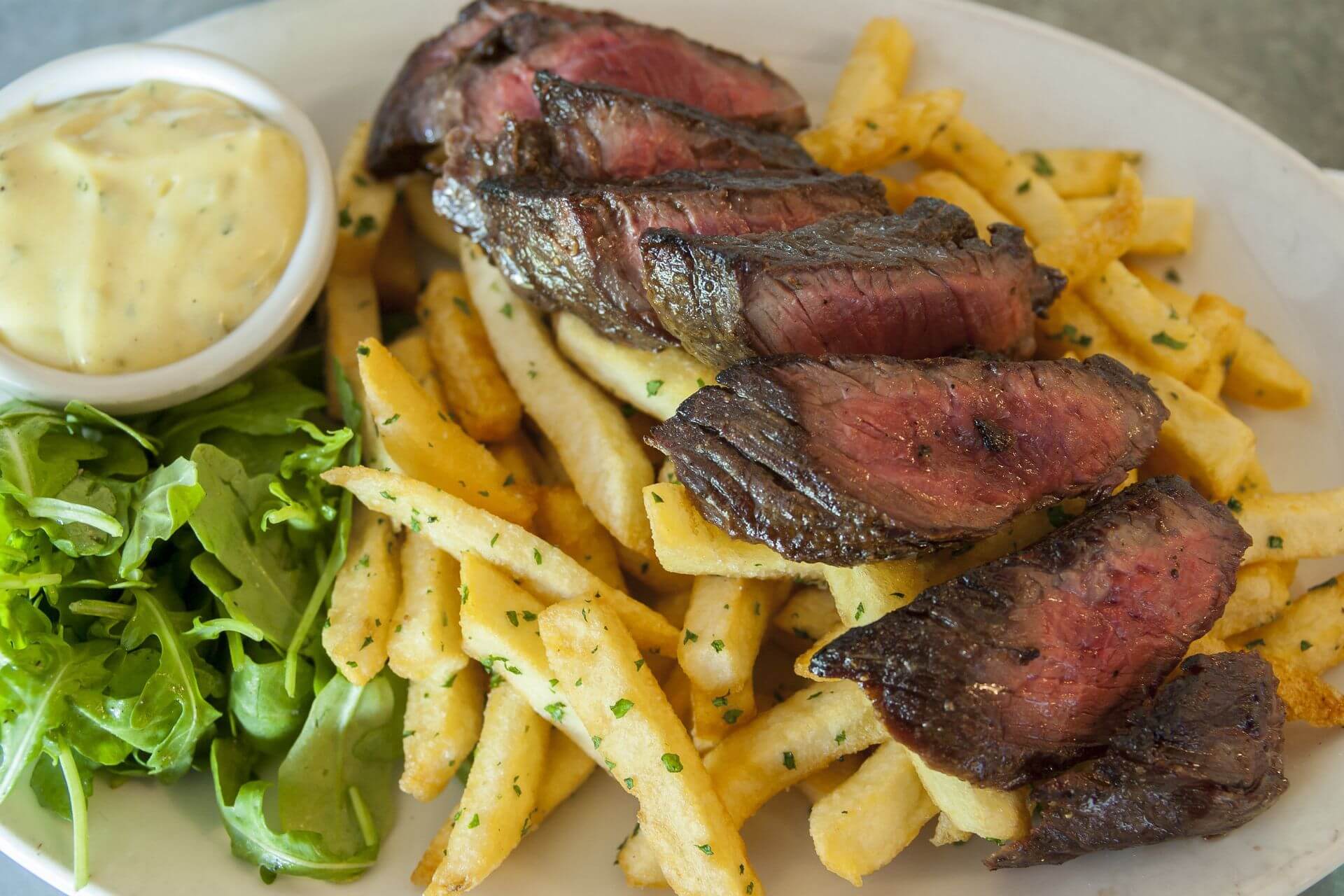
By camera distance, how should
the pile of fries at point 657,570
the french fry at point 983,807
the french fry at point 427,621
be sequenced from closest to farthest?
the french fry at point 983,807 → the pile of fries at point 657,570 → the french fry at point 427,621

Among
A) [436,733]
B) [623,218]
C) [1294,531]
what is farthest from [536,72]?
[1294,531]

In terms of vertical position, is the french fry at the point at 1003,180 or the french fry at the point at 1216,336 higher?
the french fry at the point at 1003,180

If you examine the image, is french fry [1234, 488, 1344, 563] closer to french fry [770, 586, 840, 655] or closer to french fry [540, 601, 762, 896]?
french fry [770, 586, 840, 655]

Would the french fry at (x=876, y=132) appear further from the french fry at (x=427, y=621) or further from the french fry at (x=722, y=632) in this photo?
the french fry at (x=427, y=621)

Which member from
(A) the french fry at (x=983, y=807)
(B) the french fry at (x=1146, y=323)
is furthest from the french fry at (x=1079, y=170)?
(A) the french fry at (x=983, y=807)

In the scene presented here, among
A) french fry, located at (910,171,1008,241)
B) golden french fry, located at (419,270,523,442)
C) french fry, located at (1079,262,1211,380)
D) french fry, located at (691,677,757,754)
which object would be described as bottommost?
french fry, located at (691,677,757,754)

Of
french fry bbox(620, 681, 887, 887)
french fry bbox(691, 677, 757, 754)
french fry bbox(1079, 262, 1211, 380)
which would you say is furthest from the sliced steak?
french fry bbox(620, 681, 887, 887)
